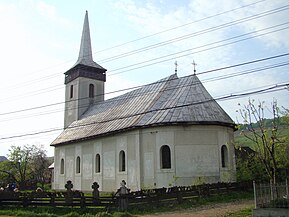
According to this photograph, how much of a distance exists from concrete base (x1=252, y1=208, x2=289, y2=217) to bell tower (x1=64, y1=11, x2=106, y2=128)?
32.6 meters

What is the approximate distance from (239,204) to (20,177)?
5749 centimetres

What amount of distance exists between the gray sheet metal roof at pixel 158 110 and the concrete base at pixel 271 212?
34.3 ft

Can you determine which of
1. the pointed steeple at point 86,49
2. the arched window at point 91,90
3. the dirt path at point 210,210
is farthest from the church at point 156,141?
the pointed steeple at point 86,49

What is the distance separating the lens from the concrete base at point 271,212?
44.5ft

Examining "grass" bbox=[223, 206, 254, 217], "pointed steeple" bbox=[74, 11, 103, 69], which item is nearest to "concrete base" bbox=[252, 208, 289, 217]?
"grass" bbox=[223, 206, 254, 217]

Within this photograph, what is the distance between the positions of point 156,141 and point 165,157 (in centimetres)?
150

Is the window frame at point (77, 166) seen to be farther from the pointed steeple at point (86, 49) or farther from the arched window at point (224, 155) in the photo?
the arched window at point (224, 155)

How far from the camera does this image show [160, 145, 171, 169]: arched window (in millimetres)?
27656

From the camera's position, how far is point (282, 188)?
48.4ft

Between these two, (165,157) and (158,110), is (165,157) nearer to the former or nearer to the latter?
Answer: (165,157)

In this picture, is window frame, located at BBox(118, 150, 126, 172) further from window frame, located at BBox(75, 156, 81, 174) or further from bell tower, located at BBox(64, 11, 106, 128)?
bell tower, located at BBox(64, 11, 106, 128)

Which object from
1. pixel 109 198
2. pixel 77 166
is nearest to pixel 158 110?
pixel 109 198

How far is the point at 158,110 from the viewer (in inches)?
1125

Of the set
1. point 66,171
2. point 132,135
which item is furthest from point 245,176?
point 66,171
